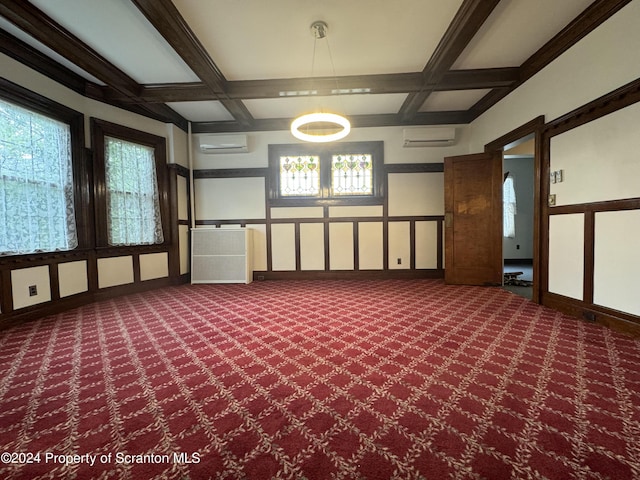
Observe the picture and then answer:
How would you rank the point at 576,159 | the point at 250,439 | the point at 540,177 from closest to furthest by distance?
the point at 250,439, the point at 576,159, the point at 540,177

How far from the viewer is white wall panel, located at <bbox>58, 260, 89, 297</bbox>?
3.50m

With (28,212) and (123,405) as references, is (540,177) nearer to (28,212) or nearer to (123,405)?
(123,405)

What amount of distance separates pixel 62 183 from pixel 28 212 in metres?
0.59

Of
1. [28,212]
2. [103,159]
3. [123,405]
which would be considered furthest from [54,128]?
[123,405]

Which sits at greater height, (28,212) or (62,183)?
(62,183)

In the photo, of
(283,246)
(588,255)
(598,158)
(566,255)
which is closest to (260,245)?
(283,246)

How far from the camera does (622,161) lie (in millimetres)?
2504

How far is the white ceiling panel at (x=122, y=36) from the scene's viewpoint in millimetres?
2572

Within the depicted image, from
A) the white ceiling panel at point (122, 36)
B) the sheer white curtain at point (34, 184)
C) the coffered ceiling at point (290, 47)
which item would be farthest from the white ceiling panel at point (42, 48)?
the sheer white curtain at point (34, 184)

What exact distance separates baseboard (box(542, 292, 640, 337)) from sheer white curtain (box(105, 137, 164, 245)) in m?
5.89

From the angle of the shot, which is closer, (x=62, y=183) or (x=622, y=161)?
(x=622, y=161)

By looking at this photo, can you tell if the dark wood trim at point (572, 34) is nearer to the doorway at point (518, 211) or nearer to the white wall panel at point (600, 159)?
the white wall panel at point (600, 159)

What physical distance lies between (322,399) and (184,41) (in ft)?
11.9

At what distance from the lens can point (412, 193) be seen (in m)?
5.43
